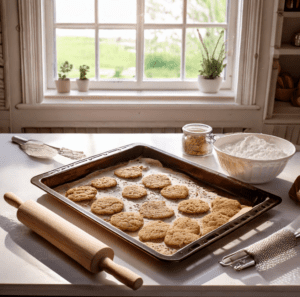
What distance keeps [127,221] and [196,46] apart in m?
1.87

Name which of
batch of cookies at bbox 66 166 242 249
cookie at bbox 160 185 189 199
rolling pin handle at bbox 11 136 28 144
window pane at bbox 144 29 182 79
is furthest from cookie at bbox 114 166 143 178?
window pane at bbox 144 29 182 79

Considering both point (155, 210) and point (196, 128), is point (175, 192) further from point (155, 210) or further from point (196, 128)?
point (196, 128)

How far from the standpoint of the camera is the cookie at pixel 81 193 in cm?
105

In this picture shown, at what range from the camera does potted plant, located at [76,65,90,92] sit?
244cm

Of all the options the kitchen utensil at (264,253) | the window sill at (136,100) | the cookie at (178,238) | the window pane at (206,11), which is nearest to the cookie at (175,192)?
the cookie at (178,238)

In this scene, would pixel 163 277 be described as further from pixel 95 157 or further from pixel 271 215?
pixel 95 157

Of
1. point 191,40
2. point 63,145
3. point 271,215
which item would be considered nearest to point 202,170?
point 271,215

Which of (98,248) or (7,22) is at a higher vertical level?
(7,22)

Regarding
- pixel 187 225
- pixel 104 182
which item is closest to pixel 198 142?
pixel 104 182

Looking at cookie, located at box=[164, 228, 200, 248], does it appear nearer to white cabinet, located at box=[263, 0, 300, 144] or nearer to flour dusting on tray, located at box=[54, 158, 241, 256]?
flour dusting on tray, located at box=[54, 158, 241, 256]

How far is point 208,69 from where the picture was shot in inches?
96.6

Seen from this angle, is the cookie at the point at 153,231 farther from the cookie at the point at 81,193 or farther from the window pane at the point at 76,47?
the window pane at the point at 76,47

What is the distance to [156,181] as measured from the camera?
1175mm

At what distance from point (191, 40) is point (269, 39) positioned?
51cm
